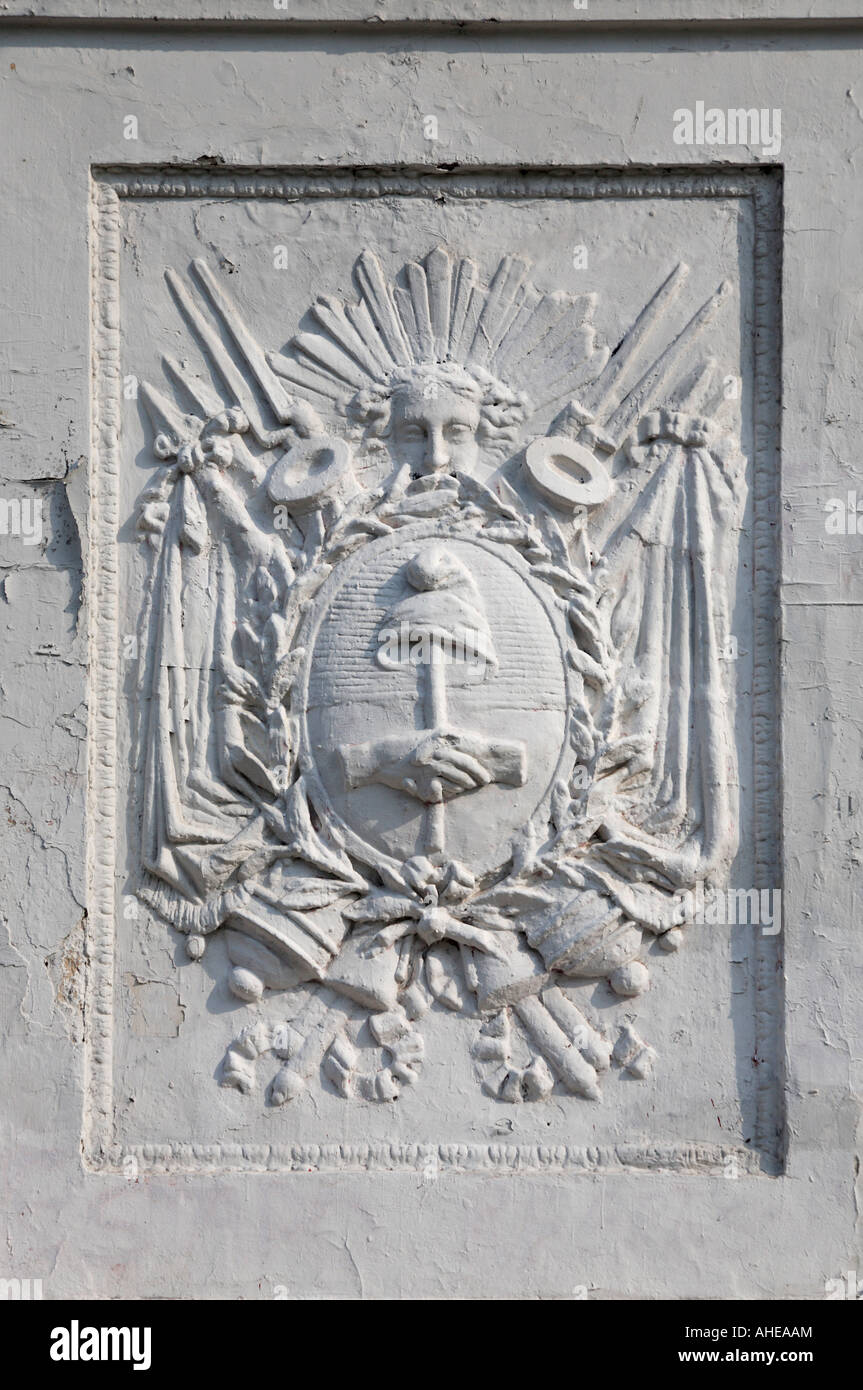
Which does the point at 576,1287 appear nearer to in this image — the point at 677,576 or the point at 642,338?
the point at 677,576

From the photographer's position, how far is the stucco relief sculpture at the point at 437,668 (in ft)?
17.2

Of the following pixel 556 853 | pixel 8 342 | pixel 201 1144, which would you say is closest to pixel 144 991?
pixel 201 1144

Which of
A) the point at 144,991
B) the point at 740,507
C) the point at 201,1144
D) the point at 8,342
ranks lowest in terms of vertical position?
the point at 201,1144

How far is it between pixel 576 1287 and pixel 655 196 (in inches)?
126

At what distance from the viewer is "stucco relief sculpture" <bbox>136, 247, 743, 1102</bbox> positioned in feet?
17.2

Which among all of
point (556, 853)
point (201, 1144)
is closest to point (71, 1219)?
point (201, 1144)

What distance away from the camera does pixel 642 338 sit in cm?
547

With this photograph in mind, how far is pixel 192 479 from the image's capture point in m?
5.45

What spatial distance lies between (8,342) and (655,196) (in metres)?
1.99

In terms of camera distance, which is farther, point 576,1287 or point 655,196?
point 655,196

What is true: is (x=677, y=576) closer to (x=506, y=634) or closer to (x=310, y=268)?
(x=506, y=634)

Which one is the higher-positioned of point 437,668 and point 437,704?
point 437,668

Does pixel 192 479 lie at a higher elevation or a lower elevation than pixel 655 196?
lower

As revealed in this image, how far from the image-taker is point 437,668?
17.2 ft
